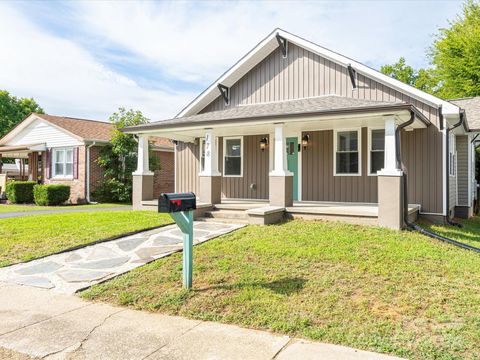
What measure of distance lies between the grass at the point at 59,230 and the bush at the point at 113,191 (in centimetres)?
618

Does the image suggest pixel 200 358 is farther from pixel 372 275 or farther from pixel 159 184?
pixel 159 184

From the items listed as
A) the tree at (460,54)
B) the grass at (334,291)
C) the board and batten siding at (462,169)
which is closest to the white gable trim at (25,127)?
the grass at (334,291)

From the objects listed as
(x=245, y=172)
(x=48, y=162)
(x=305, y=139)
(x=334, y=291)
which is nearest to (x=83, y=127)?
(x=48, y=162)

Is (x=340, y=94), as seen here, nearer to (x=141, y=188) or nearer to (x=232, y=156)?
(x=232, y=156)

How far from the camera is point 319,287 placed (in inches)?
175

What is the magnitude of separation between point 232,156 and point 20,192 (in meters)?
10.7

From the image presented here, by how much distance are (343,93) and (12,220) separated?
10.0 metres

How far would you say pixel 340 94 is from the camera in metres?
10.6

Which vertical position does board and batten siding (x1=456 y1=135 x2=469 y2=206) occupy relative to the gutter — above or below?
below

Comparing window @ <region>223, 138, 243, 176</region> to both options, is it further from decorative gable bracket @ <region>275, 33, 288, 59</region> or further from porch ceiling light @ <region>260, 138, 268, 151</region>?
decorative gable bracket @ <region>275, 33, 288, 59</region>

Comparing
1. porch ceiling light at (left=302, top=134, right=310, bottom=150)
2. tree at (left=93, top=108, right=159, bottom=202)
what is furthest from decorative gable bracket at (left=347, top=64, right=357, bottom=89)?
tree at (left=93, top=108, right=159, bottom=202)

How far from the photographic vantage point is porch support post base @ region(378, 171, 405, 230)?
744cm

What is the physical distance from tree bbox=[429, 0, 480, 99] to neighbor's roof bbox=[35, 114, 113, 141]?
70.7ft

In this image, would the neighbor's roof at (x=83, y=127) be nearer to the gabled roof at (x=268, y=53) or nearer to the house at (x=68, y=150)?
the house at (x=68, y=150)
